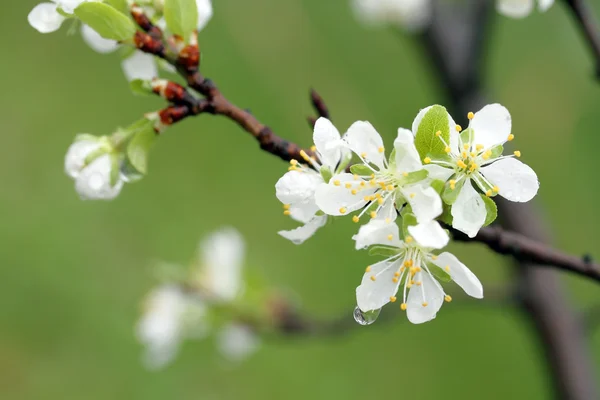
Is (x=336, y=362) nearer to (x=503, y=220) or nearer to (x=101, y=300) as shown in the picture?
(x=101, y=300)

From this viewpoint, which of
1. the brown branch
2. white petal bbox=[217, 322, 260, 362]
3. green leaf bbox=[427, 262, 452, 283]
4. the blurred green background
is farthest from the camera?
the blurred green background

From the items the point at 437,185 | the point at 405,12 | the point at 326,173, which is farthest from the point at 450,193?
the point at 405,12

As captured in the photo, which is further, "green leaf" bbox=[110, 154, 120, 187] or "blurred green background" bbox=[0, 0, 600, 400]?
"blurred green background" bbox=[0, 0, 600, 400]

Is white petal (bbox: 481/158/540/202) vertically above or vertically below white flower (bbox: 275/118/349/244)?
below

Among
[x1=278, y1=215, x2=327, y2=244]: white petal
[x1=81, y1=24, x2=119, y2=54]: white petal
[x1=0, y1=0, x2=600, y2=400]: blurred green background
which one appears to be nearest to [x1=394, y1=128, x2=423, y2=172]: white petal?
[x1=278, y1=215, x2=327, y2=244]: white petal

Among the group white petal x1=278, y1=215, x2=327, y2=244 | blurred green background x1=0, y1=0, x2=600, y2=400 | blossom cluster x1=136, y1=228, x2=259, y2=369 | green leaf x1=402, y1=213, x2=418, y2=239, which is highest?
green leaf x1=402, y1=213, x2=418, y2=239

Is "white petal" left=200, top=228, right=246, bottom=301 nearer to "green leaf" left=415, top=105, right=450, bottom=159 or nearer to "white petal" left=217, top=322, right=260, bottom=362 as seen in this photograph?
"white petal" left=217, top=322, right=260, bottom=362

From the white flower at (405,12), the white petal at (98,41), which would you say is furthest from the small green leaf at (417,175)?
the white flower at (405,12)
